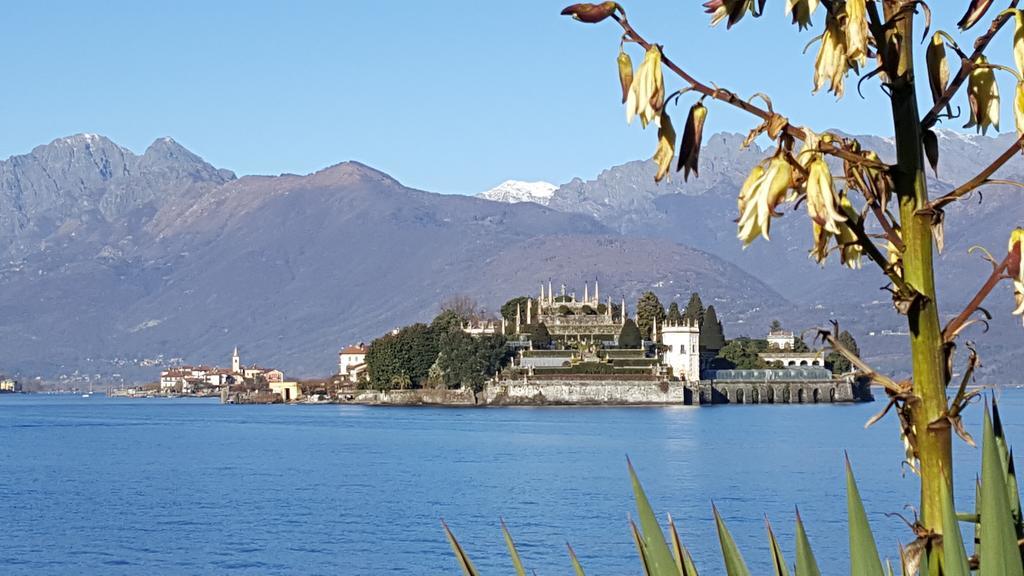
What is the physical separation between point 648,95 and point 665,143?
84 millimetres

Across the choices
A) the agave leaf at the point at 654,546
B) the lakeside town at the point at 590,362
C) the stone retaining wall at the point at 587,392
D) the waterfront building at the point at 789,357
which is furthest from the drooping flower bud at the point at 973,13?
the waterfront building at the point at 789,357

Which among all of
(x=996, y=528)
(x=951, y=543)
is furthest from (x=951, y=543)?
(x=996, y=528)

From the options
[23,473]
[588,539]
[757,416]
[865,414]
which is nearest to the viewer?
[588,539]

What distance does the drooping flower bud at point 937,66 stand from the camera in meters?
2.48

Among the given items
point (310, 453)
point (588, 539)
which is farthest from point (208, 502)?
point (310, 453)

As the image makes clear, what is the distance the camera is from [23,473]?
55750 mm

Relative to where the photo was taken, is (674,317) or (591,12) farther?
(674,317)

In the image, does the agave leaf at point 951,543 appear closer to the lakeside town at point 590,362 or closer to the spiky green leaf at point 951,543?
the spiky green leaf at point 951,543

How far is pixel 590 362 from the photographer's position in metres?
104

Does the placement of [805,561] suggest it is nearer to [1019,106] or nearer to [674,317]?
[1019,106]

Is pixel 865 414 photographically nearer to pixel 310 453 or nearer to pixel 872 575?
pixel 310 453

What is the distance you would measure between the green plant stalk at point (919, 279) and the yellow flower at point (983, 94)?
0.11m

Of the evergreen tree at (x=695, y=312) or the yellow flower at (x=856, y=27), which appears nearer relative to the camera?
the yellow flower at (x=856, y=27)

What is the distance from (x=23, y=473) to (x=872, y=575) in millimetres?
56481
